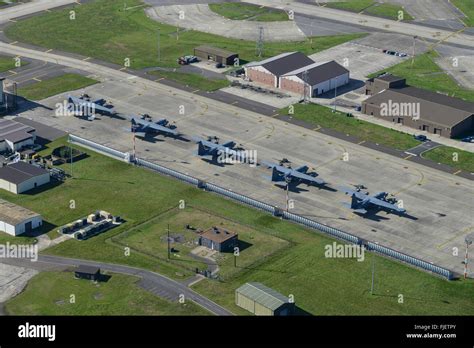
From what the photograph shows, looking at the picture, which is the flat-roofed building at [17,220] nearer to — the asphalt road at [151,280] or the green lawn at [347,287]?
the asphalt road at [151,280]

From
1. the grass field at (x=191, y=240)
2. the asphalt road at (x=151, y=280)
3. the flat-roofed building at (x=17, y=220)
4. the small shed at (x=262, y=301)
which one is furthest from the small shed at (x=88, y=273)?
the small shed at (x=262, y=301)

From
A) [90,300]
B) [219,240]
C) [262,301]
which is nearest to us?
[262,301]

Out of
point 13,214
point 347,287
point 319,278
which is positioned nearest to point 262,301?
point 319,278

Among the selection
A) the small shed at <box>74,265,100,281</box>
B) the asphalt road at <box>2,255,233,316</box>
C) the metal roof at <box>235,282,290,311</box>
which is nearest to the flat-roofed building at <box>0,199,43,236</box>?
the asphalt road at <box>2,255,233,316</box>

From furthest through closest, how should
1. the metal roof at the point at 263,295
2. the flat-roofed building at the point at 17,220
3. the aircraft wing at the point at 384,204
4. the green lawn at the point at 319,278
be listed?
the aircraft wing at the point at 384,204, the flat-roofed building at the point at 17,220, the green lawn at the point at 319,278, the metal roof at the point at 263,295

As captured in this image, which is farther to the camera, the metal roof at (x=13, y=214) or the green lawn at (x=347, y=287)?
the metal roof at (x=13, y=214)

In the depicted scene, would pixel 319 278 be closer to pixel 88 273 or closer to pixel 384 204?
pixel 384 204

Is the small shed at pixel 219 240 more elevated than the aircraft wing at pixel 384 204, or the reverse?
the aircraft wing at pixel 384 204
